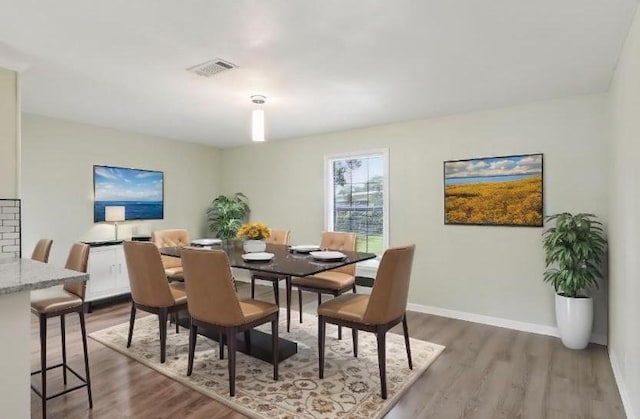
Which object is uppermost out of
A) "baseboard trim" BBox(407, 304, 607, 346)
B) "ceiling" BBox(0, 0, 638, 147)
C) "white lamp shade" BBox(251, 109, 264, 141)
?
"ceiling" BBox(0, 0, 638, 147)

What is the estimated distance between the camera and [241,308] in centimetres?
261

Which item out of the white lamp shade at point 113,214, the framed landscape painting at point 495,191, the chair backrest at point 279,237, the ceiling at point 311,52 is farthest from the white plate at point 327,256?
the white lamp shade at point 113,214

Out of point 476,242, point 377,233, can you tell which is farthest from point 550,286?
point 377,233

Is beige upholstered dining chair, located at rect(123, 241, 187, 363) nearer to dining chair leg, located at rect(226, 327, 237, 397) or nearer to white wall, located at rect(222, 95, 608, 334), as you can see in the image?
dining chair leg, located at rect(226, 327, 237, 397)

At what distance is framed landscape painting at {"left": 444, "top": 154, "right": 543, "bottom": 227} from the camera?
3.74 meters

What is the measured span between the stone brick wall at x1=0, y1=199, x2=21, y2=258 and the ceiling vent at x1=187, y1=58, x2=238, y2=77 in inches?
66.5

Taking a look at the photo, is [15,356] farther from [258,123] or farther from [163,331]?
[258,123]

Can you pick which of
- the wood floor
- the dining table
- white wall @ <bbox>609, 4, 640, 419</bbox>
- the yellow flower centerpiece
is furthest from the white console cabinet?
white wall @ <bbox>609, 4, 640, 419</bbox>

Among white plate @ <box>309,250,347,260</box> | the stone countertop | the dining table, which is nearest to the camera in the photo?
the stone countertop

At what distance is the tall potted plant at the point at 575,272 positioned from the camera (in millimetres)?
3180

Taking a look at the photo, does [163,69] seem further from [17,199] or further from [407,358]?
[407,358]

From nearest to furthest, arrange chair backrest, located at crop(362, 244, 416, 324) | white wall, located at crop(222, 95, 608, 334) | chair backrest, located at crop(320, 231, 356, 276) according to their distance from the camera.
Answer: chair backrest, located at crop(362, 244, 416, 324) < white wall, located at crop(222, 95, 608, 334) < chair backrest, located at crop(320, 231, 356, 276)

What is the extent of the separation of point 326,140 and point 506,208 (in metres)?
2.58

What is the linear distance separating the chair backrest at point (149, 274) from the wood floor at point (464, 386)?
536 mm
